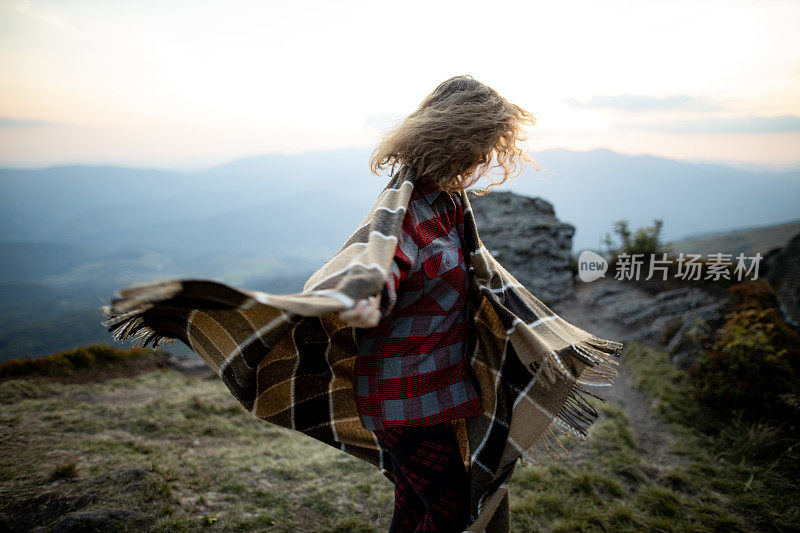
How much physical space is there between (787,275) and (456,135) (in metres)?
7.23

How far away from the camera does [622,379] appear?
6086mm

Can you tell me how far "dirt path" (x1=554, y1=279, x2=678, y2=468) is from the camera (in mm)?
4320

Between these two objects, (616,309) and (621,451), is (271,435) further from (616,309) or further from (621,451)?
(616,309)

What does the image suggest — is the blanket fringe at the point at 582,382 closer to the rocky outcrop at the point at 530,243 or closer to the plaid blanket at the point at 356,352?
the plaid blanket at the point at 356,352

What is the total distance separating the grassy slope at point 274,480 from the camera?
104 inches

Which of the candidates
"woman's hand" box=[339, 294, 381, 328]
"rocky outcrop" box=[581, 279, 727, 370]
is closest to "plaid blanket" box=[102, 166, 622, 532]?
"woman's hand" box=[339, 294, 381, 328]

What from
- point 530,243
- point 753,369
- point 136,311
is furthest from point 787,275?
point 136,311

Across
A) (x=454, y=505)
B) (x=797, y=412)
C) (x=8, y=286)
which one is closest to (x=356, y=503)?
(x=454, y=505)

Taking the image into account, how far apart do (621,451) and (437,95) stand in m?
3.85

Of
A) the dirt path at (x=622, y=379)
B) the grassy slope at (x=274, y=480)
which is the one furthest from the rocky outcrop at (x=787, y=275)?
the grassy slope at (x=274, y=480)

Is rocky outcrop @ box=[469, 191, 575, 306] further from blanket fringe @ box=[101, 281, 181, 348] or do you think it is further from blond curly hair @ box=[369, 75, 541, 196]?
blanket fringe @ box=[101, 281, 181, 348]

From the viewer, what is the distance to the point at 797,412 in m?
3.89

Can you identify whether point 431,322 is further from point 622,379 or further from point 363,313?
point 622,379

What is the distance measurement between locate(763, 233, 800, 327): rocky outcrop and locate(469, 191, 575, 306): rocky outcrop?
3317 millimetres
